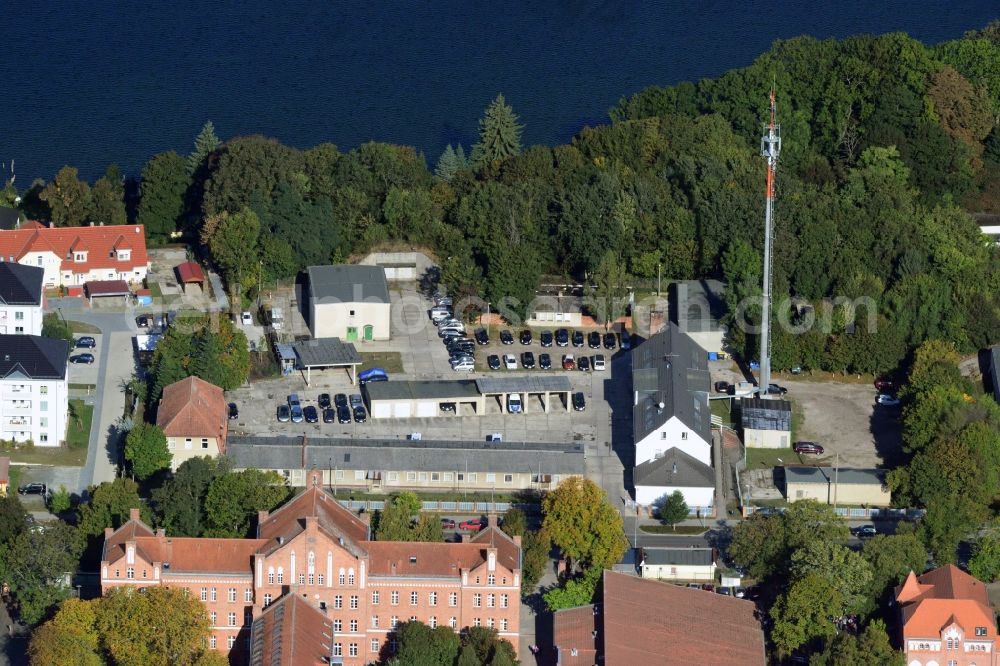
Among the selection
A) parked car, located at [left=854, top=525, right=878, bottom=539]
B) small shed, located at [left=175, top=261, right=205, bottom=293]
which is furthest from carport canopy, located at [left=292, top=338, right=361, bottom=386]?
parked car, located at [left=854, top=525, right=878, bottom=539]

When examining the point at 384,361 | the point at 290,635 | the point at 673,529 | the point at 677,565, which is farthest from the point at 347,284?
the point at 290,635

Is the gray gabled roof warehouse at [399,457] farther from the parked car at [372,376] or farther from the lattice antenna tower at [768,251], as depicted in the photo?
the lattice antenna tower at [768,251]

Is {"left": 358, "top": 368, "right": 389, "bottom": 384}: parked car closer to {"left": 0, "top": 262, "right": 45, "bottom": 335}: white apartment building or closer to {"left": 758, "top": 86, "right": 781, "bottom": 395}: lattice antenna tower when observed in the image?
{"left": 0, "top": 262, "right": 45, "bottom": 335}: white apartment building

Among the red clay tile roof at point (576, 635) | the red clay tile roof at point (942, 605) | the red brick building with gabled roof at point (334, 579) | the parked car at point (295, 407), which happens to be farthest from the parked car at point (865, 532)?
the parked car at point (295, 407)

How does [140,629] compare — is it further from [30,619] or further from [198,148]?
[198,148]

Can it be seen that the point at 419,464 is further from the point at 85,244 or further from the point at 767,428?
the point at 85,244

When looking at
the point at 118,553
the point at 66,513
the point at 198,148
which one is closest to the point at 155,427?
the point at 66,513

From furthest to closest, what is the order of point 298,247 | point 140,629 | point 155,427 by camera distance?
point 298,247 → point 155,427 → point 140,629
